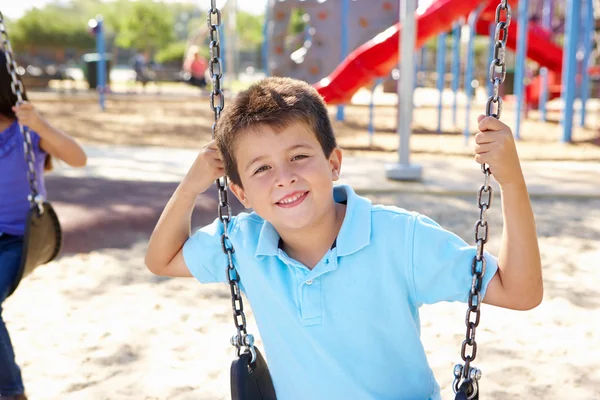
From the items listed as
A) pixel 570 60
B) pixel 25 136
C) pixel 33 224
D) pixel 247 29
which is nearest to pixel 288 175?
pixel 33 224

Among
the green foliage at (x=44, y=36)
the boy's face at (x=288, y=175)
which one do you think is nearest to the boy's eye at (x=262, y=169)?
the boy's face at (x=288, y=175)

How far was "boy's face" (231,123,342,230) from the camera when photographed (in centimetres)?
151

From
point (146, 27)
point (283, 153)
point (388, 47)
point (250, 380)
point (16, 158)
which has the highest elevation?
point (146, 27)

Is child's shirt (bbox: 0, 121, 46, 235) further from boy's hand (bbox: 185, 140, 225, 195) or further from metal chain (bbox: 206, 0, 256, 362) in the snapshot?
metal chain (bbox: 206, 0, 256, 362)

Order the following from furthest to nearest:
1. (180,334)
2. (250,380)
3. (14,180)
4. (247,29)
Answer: (247,29)
(180,334)
(14,180)
(250,380)

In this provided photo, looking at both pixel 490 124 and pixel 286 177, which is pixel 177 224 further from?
pixel 490 124

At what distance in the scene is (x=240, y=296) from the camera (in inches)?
66.5

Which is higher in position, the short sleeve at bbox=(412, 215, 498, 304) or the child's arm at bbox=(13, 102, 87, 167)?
the child's arm at bbox=(13, 102, 87, 167)

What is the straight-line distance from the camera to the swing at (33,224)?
221 cm

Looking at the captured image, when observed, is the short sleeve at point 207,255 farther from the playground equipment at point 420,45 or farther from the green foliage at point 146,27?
the green foliage at point 146,27

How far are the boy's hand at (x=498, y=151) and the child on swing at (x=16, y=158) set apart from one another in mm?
1557

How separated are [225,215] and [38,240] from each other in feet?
2.93

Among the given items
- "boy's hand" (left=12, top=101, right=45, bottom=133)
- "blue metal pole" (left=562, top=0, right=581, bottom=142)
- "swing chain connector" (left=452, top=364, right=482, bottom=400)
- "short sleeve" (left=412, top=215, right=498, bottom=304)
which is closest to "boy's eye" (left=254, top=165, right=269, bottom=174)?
"short sleeve" (left=412, top=215, right=498, bottom=304)

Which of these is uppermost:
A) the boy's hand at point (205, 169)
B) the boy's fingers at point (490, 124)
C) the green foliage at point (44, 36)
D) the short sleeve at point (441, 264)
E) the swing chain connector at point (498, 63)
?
the green foliage at point (44, 36)
